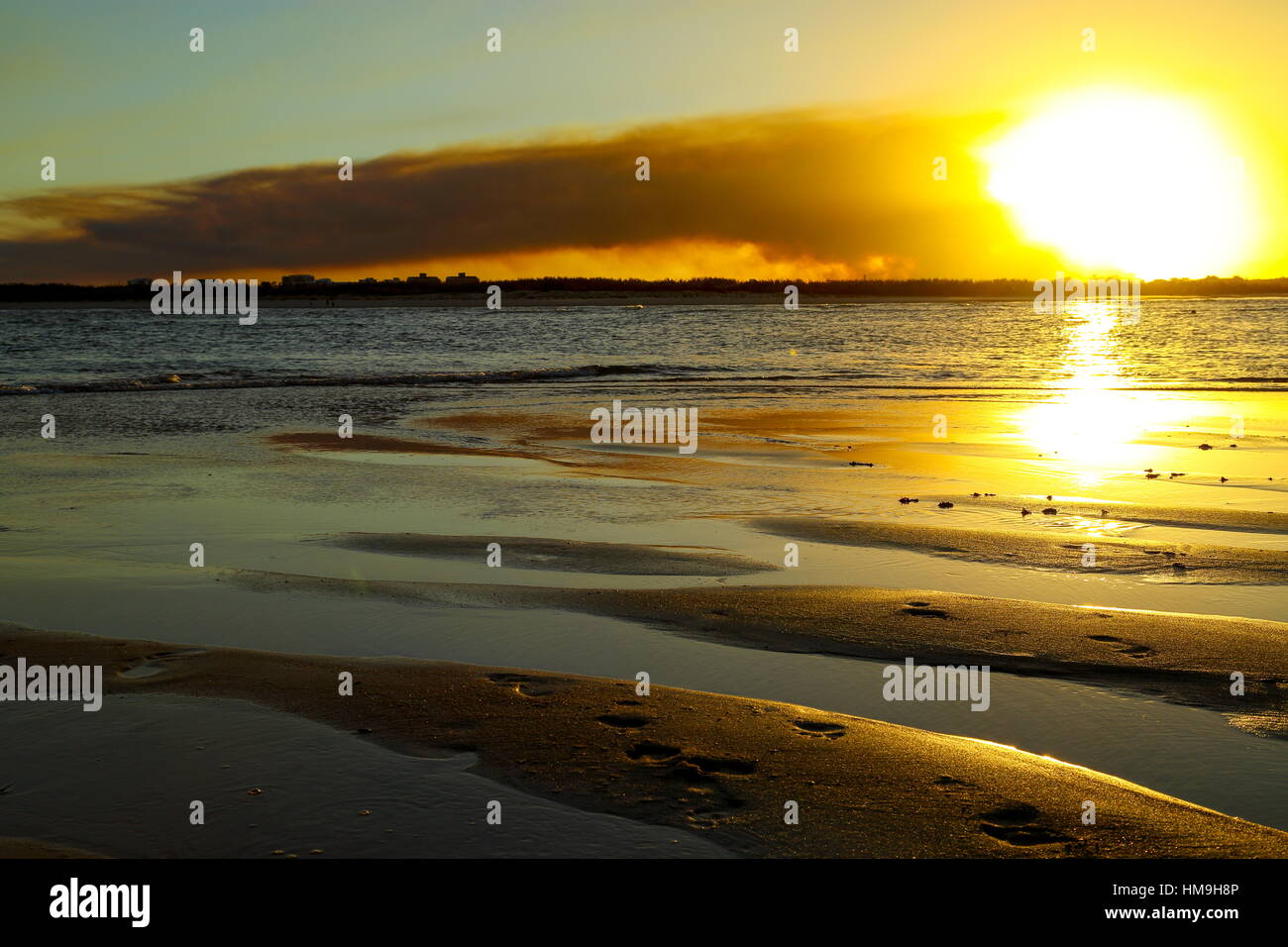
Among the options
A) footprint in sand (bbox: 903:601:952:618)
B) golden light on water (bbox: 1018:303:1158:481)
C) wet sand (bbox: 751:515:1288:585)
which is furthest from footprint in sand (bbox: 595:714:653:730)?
golden light on water (bbox: 1018:303:1158:481)

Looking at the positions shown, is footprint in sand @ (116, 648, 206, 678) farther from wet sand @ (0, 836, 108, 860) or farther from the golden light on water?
the golden light on water

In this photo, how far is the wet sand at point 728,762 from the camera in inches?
153

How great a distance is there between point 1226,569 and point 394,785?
639 cm

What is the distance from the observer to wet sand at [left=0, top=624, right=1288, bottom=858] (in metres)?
3.88

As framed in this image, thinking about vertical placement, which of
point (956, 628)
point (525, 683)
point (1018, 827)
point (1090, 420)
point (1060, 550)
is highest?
point (1090, 420)

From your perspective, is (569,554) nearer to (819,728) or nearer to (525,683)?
(525,683)

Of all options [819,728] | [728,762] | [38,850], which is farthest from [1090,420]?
[38,850]

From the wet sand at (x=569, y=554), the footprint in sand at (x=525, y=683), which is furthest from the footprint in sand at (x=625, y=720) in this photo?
the wet sand at (x=569, y=554)

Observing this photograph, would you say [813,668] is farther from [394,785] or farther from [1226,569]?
[1226,569]

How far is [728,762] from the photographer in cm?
450

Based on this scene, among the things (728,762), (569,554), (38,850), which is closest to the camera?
(38,850)
